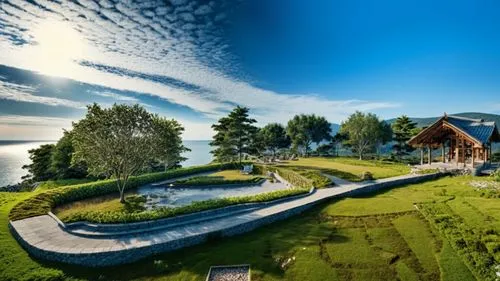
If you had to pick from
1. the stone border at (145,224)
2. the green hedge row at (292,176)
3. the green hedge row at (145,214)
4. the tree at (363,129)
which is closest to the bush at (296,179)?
the green hedge row at (292,176)

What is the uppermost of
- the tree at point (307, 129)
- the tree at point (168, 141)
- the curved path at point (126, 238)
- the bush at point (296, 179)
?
the tree at point (307, 129)

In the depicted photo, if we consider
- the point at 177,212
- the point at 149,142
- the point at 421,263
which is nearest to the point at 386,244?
the point at 421,263

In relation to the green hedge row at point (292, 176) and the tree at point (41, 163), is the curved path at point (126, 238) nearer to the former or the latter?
the green hedge row at point (292, 176)

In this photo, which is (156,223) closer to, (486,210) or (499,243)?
(499,243)

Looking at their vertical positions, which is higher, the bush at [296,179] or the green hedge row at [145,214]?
the bush at [296,179]

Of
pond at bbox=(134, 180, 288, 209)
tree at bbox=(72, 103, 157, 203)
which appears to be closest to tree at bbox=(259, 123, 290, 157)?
pond at bbox=(134, 180, 288, 209)

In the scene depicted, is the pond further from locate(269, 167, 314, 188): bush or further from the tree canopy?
the tree canopy

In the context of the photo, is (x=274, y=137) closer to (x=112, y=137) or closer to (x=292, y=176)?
(x=292, y=176)
